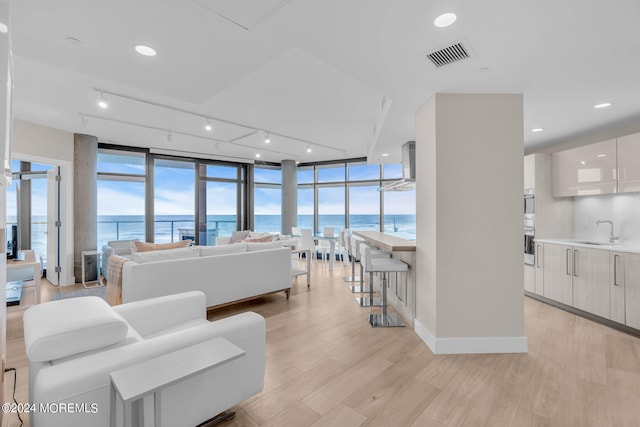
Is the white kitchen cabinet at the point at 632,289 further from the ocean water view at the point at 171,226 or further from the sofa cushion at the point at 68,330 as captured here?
the sofa cushion at the point at 68,330

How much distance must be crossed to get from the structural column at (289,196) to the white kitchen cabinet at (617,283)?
6.29 m

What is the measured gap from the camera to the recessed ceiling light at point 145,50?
86.9 inches

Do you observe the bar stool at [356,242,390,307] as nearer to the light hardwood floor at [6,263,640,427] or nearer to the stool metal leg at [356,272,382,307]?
the stool metal leg at [356,272,382,307]

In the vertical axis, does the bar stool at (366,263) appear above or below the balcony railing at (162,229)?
below

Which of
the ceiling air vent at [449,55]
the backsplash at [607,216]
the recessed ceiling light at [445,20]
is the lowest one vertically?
the backsplash at [607,216]

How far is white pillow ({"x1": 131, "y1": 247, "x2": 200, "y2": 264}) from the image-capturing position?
10.6ft

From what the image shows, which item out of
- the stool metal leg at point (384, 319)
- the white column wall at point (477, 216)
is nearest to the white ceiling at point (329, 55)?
the white column wall at point (477, 216)

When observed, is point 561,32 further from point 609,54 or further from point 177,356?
point 177,356

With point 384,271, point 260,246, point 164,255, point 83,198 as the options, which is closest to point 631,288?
point 384,271

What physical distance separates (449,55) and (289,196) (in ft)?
20.6

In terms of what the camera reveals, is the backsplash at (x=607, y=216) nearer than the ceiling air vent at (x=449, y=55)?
No

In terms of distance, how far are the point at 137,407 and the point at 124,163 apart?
23.2 ft

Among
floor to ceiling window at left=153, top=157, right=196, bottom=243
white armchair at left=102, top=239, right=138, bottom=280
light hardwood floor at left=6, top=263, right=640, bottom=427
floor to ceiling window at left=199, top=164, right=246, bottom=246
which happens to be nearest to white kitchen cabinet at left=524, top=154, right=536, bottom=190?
light hardwood floor at left=6, top=263, right=640, bottom=427

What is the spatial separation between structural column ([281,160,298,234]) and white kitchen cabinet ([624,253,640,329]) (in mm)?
6409
